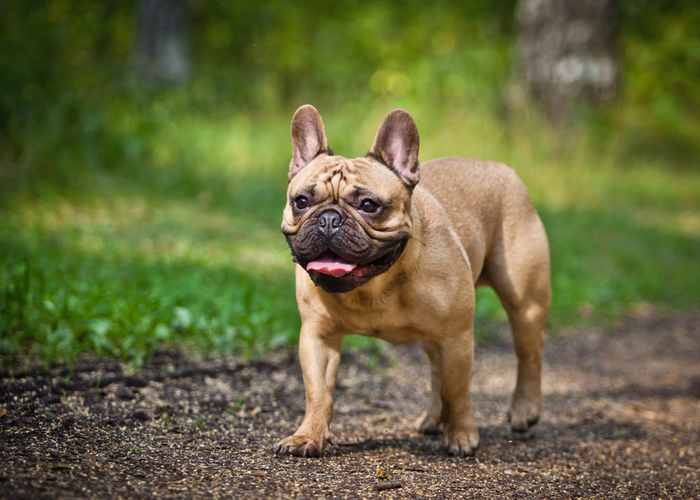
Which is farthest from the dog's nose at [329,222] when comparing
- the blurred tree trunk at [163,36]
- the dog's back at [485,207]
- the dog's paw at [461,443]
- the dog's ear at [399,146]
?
the blurred tree trunk at [163,36]

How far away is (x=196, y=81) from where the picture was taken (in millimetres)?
11086

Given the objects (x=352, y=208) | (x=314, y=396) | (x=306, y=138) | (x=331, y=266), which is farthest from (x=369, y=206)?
(x=314, y=396)

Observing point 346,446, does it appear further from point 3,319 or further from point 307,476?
point 3,319

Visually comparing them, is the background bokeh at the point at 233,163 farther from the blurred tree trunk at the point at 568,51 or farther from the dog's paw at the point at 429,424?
the dog's paw at the point at 429,424

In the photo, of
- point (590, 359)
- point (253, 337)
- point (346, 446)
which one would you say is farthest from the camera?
point (590, 359)

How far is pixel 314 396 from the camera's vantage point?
3145mm

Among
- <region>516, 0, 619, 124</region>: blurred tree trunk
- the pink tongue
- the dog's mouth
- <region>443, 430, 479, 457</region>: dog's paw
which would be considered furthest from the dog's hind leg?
<region>516, 0, 619, 124</region>: blurred tree trunk

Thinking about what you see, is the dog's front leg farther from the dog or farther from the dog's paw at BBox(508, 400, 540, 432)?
the dog's paw at BBox(508, 400, 540, 432)

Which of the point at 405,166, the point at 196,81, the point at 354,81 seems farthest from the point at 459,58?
the point at 405,166

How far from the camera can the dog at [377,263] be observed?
2869mm

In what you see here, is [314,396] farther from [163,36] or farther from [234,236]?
[163,36]

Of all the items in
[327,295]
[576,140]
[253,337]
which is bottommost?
[253,337]

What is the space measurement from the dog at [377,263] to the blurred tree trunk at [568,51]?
841cm

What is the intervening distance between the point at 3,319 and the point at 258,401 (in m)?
1.63
